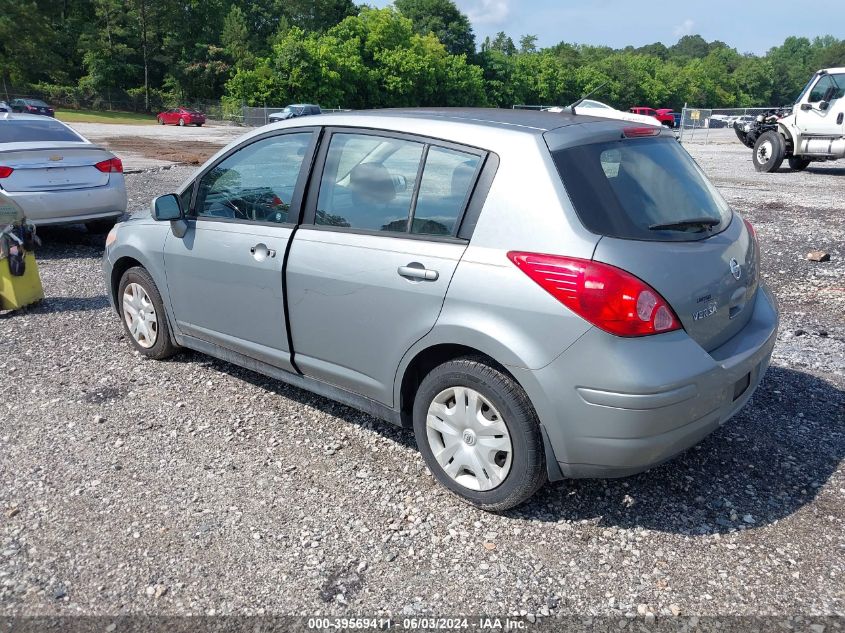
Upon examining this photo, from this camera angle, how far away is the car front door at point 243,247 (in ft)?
13.4

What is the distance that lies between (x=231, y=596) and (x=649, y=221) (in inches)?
94.0

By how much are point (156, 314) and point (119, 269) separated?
61 cm

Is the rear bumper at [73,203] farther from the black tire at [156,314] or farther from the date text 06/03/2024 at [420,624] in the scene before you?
the date text 06/03/2024 at [420,624]

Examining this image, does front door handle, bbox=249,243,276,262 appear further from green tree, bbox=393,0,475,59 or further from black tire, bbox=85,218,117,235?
green tree, bbox=393,0,475,59

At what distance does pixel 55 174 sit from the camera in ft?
27.6

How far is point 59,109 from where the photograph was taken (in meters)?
61.3

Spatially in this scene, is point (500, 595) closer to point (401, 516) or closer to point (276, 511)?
point (401, 516)

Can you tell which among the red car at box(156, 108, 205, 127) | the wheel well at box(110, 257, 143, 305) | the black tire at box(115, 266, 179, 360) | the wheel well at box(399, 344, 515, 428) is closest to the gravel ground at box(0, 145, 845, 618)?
the black tire at box(115, 266, 179, 360)

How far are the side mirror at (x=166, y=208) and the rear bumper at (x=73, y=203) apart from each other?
4.58 meters

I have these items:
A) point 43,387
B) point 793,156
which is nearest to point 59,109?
point 793,156

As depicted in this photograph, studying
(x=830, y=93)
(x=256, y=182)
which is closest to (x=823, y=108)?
(x=830, y=93)

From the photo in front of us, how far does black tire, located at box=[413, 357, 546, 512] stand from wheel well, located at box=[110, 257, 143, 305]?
9.62ft

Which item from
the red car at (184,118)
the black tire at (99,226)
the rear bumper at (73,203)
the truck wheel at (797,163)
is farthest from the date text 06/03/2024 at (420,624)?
the red car at (184,118)

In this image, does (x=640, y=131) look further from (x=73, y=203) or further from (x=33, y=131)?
(x=33, y=131)
